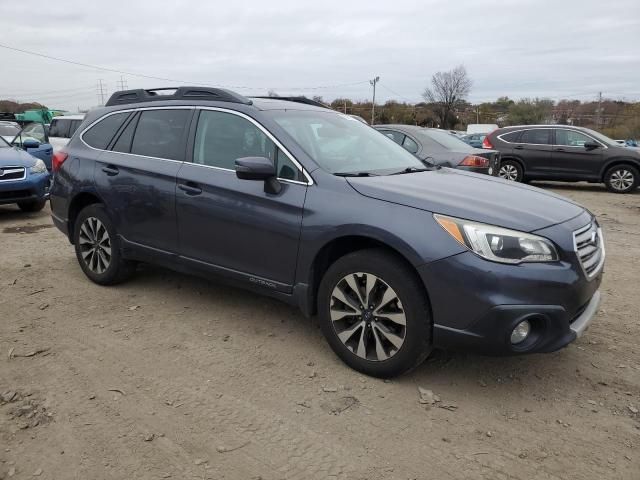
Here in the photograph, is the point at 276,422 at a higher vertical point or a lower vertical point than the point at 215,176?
lower

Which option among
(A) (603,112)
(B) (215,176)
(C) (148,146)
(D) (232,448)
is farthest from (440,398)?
(A) (603,112)

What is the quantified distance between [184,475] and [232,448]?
274 mm

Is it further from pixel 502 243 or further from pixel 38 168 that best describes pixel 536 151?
pixel 502 243

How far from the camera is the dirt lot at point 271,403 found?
2535 mm

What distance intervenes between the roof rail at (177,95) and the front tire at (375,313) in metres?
1.61

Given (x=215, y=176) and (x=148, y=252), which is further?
(x=148, y=252)

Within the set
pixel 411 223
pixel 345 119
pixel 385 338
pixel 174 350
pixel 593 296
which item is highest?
pixel 345 119

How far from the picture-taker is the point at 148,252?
4.47 m

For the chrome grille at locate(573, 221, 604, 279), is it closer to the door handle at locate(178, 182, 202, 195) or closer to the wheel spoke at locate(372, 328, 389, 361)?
the wheel spoke at locate(372, 328, 389, 361)

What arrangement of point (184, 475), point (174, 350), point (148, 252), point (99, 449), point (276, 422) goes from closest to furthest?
point (184, 475) < point (99, 449) < point (276, 422) < point (174, 350) < point (148, 252)

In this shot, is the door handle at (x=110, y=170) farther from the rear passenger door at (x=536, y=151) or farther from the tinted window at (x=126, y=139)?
the rear passenger door at (x=536, y=151)

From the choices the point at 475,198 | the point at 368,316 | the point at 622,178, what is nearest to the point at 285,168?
the point at 368,316

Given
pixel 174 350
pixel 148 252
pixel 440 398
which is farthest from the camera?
pixel 148 252

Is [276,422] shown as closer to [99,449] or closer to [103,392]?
[99,449]
